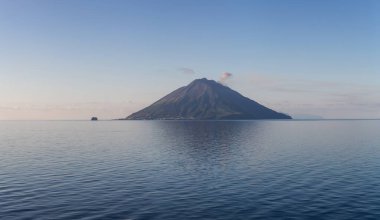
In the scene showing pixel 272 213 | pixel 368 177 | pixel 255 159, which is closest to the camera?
pixel 272 213

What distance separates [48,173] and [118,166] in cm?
1654

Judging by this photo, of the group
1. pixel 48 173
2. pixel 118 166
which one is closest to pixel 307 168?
pixel 118 166

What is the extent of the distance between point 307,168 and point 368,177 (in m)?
13.9

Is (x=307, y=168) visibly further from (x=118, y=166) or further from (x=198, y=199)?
(x=118, y=166)

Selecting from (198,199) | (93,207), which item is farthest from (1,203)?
(198,199)

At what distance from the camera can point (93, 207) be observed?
154ft

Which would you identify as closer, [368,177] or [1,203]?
[1,203]

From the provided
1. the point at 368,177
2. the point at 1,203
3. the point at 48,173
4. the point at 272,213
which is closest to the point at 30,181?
the point at 48,173

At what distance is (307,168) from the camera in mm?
79875

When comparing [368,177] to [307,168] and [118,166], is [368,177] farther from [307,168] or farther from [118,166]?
[118,166]

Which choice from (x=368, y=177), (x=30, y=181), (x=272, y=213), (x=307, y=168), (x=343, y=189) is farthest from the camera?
(x=307, y=168)

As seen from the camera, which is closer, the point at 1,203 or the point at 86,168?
the point at 1,203

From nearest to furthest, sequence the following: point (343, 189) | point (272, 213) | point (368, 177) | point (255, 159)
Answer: point (272, 213), point (343, 189), point (368, 177), point (255, 159)

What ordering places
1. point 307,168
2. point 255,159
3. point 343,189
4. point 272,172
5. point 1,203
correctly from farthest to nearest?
point 255,159, point 307,168, point 272,172, point 343,189, point 1,203
